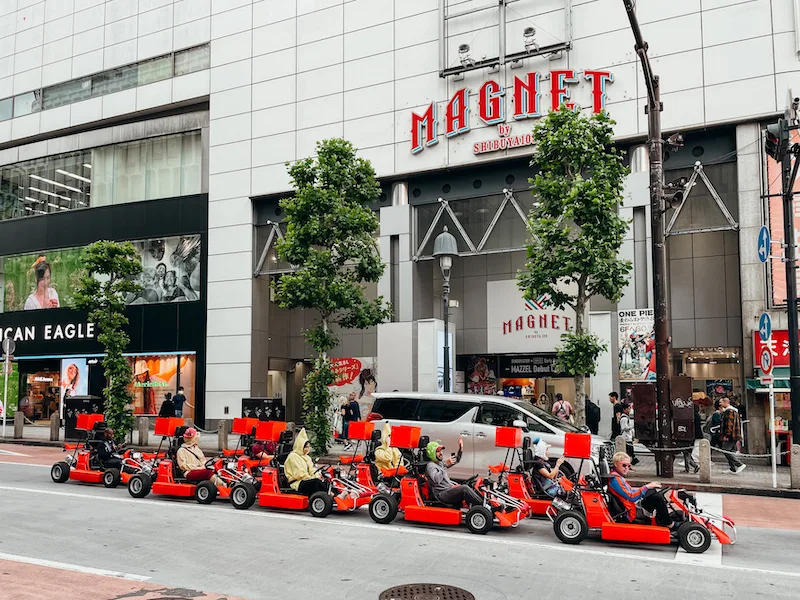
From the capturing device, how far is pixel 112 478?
14.0 m

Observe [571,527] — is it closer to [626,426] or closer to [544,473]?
[544,473]

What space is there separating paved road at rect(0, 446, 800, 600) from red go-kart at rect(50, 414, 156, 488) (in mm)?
2290

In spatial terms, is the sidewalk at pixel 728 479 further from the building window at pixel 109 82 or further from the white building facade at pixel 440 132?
the building window at pixel 109 82

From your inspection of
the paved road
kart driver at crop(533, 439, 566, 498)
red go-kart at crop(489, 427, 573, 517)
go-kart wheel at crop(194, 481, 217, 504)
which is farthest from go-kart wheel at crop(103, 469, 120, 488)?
kart driver at crop(533, 439, 566, 498)

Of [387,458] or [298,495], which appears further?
[387,458]

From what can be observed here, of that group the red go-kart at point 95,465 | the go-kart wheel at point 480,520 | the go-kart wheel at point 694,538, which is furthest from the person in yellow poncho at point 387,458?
the go-kart wheel at point 694,538

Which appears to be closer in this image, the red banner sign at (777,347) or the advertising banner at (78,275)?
the red banner sign at (777,347)

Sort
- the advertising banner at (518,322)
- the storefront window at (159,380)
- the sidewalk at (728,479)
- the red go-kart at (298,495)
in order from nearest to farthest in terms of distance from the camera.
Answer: the red go-kart at (298,495)
the sidewalk at (728,479)
the advertising banner at (518,322)
the storefront window at (159,380)

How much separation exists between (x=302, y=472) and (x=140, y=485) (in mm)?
3195

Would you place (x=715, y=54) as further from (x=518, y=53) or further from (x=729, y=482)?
(x=729, y=482)

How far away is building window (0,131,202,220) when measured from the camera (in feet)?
95.9

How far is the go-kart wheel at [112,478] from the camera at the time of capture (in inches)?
553

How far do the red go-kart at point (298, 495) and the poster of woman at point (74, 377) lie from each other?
20.7 metres

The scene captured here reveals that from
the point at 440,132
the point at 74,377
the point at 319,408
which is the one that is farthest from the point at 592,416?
the point at 74,377
